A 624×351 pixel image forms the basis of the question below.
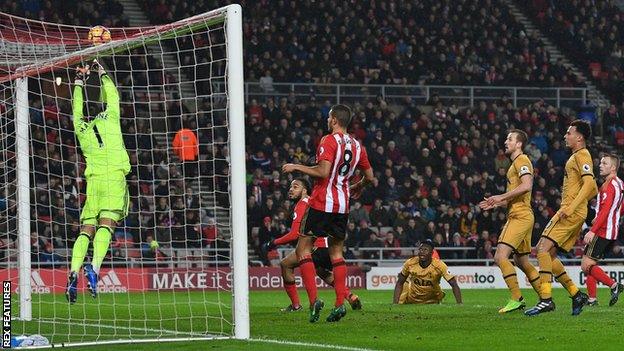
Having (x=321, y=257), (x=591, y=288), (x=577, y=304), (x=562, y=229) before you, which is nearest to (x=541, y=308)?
(x=577, y=304)

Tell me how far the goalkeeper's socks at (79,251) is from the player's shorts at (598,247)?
6.30 m

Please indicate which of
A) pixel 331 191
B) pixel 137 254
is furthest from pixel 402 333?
pixel 137 254

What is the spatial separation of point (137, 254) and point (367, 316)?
12386mm

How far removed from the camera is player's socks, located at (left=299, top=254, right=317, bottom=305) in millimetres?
12266

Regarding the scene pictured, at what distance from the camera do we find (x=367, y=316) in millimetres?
13266

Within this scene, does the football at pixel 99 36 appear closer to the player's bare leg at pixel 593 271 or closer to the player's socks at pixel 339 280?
the player's socks at pixel 339 280

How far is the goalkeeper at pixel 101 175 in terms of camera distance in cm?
1370

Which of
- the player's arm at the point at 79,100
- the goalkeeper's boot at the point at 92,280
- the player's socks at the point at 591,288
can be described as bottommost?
the player's socks at the point at 591,288

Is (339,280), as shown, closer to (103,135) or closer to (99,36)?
(103,135)

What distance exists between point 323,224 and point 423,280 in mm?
4960

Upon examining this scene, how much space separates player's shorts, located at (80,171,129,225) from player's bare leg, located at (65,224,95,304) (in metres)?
0.13

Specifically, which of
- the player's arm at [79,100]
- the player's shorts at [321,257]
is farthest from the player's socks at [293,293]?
the player's arm at [79,100]

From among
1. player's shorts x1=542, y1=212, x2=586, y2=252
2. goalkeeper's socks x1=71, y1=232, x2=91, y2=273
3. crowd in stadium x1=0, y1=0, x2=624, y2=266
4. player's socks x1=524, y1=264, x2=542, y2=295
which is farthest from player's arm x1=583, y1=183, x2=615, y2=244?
crowd in stadium x1=0, y1=0, x2=624, y2=266

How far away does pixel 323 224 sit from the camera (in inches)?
483
